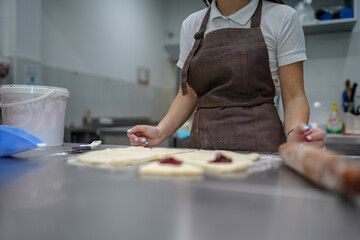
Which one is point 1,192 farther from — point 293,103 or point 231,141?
point 293,103

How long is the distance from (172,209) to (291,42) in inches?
38.3

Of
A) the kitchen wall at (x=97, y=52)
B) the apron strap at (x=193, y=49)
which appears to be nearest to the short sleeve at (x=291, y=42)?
the apron strap at (x=193, y=49)

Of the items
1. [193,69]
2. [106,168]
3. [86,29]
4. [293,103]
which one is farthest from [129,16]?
[106,168]

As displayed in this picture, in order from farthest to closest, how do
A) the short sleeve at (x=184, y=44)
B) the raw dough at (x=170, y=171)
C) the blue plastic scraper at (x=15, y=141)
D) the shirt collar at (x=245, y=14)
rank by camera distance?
1. the short sleeve at (x=184, y=44)
2. the shirt collar at (x=245, y=14)
3. the blue plastic scraper at (x=15, y=141)
4. the raw dough at (x=170, y=171)

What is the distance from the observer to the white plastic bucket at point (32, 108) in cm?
98

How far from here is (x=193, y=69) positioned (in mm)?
1269

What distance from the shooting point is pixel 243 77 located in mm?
1184

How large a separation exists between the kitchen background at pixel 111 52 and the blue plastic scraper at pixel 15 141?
2121 mm

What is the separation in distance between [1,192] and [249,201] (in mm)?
352

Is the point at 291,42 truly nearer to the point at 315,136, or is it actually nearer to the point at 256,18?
the point at 256,18

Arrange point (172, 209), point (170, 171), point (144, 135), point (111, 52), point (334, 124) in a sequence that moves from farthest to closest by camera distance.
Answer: point (111, 52) < point (334, 124) < point (144, 135) < point (170, 171) < point (172, 209)

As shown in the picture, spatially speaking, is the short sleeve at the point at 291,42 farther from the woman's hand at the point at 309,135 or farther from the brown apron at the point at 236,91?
the woman's hand at the point at 309,135

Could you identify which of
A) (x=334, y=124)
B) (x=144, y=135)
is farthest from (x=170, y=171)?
(x=334, y=124)

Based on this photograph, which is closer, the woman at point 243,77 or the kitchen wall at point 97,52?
the woman at point 243,77
